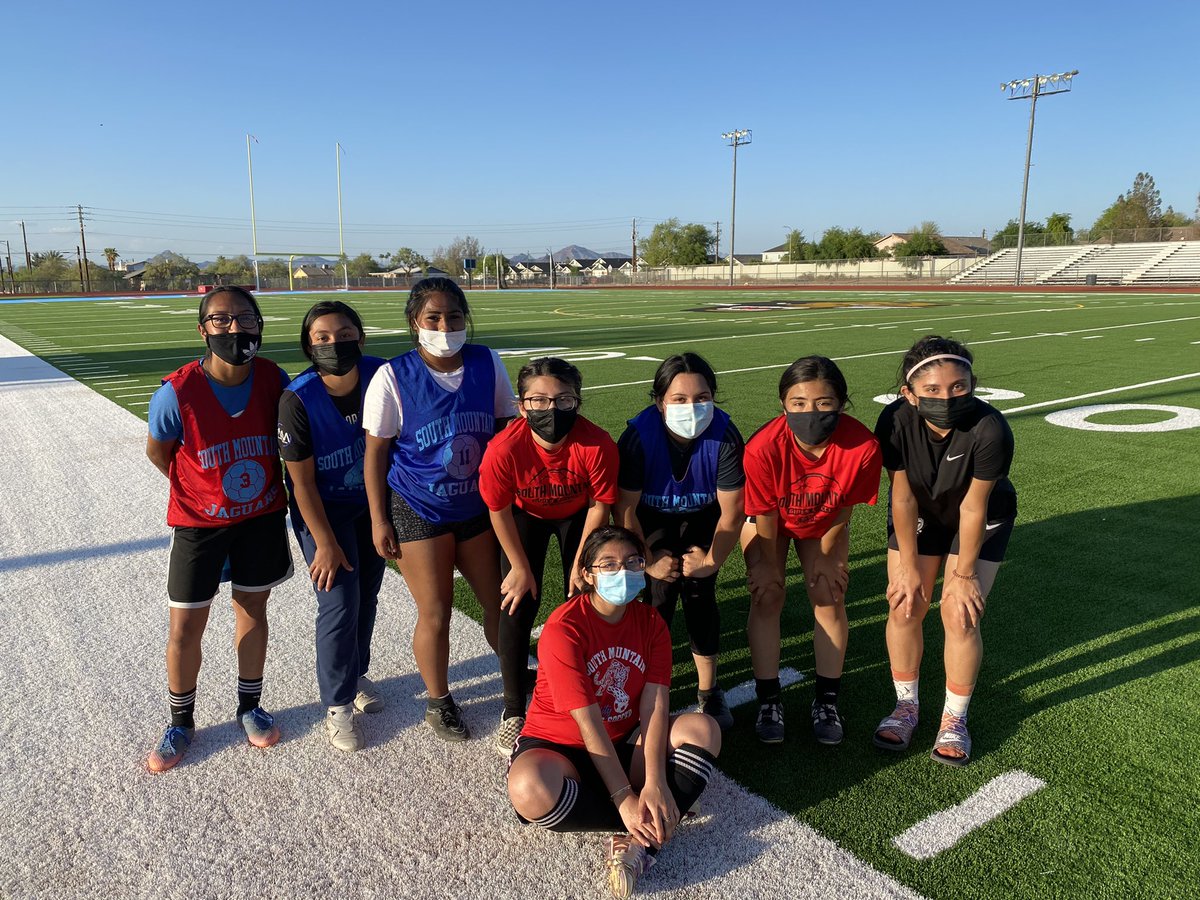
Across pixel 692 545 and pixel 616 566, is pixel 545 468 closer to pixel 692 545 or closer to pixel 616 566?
pixel 616 566

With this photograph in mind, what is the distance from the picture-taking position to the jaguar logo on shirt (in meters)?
2.88

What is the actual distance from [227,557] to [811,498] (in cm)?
212

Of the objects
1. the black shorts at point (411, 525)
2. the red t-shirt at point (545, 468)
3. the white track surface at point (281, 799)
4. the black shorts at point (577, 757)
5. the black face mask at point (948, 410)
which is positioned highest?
the black face mask at point (948, 410)

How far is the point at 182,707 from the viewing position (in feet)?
9.81

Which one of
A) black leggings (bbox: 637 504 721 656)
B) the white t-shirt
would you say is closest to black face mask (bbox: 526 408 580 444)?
the white t-shirt

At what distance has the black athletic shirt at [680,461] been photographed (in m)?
2.85

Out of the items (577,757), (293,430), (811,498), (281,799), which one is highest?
(293,430)

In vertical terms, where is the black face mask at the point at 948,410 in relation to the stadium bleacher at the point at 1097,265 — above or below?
below

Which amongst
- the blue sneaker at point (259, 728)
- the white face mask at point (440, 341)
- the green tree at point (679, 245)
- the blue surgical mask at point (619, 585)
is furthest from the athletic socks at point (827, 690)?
the green tree at point (679, 245)

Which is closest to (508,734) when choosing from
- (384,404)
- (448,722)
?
(448,722)

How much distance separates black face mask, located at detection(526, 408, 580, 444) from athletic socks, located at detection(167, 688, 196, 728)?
1588 mm

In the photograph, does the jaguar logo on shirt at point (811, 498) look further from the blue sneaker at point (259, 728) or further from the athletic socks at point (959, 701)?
the blue sneaker at point (259, 728)

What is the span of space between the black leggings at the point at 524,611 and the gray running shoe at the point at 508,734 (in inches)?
1.2

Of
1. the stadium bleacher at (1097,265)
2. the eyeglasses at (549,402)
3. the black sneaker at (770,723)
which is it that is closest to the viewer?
the eyeglasses at (549,402)
